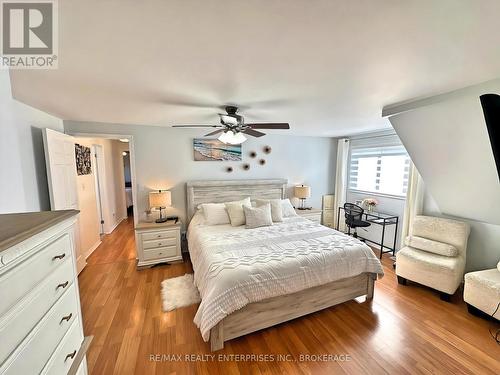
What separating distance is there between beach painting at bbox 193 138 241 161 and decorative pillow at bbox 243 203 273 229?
3.90ft

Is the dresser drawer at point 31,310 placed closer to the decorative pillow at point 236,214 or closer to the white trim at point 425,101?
the decorative pillow at point 236,214

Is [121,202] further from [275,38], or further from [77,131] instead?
[275,38]

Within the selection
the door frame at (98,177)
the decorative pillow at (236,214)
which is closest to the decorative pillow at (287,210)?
the decorative pillow at (236,214)

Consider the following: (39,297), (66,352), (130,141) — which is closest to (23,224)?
(39,297)

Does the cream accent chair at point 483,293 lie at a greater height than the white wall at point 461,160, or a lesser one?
lesser

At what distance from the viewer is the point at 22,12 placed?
0.93 m

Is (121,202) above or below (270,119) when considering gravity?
below

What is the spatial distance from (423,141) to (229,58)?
2225 mm

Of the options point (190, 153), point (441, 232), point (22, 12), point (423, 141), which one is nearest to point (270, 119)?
point (190, 153)

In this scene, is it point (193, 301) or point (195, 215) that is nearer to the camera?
point (193, 301)

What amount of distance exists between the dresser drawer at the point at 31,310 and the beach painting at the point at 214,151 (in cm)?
285

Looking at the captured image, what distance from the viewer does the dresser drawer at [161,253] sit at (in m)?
3.16

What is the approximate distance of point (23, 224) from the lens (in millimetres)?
807

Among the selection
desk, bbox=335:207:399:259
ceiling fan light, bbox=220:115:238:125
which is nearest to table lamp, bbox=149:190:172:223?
ceiling fan light, bbox=220:115:238:125
